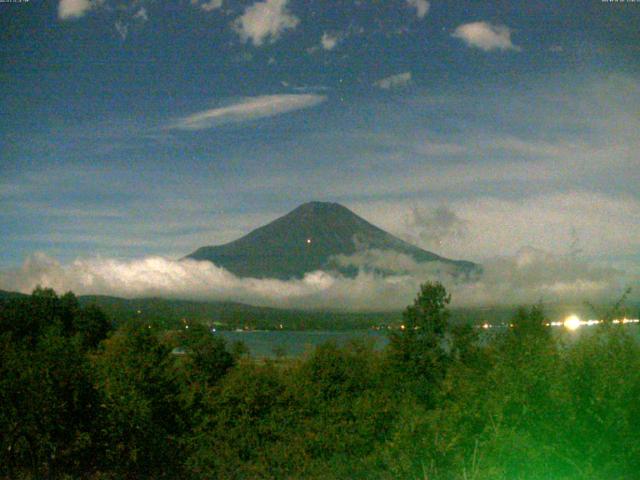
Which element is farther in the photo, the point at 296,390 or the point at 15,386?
the point at 296,390

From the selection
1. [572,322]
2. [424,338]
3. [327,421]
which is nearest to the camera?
[572,322]

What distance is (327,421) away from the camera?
726 inches

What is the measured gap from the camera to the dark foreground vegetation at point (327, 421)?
6945mm

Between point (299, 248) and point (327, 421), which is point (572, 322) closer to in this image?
point (327, 421)

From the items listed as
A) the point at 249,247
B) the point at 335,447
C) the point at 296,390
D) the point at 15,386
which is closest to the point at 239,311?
the point at 249,247

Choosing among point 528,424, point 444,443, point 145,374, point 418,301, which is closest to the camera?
point 528,424

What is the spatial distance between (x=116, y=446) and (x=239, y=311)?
9012 cm

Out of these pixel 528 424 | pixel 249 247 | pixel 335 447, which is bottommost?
pixel 335 447

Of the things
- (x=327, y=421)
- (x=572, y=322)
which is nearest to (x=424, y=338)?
(x=327, y=421)

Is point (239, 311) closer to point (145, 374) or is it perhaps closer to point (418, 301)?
point (418, 301)

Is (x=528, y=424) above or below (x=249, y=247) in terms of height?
below

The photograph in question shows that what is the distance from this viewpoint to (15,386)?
30.5 feet

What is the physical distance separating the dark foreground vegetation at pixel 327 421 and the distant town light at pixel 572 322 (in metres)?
0.19

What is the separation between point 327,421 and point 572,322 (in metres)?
11.9
